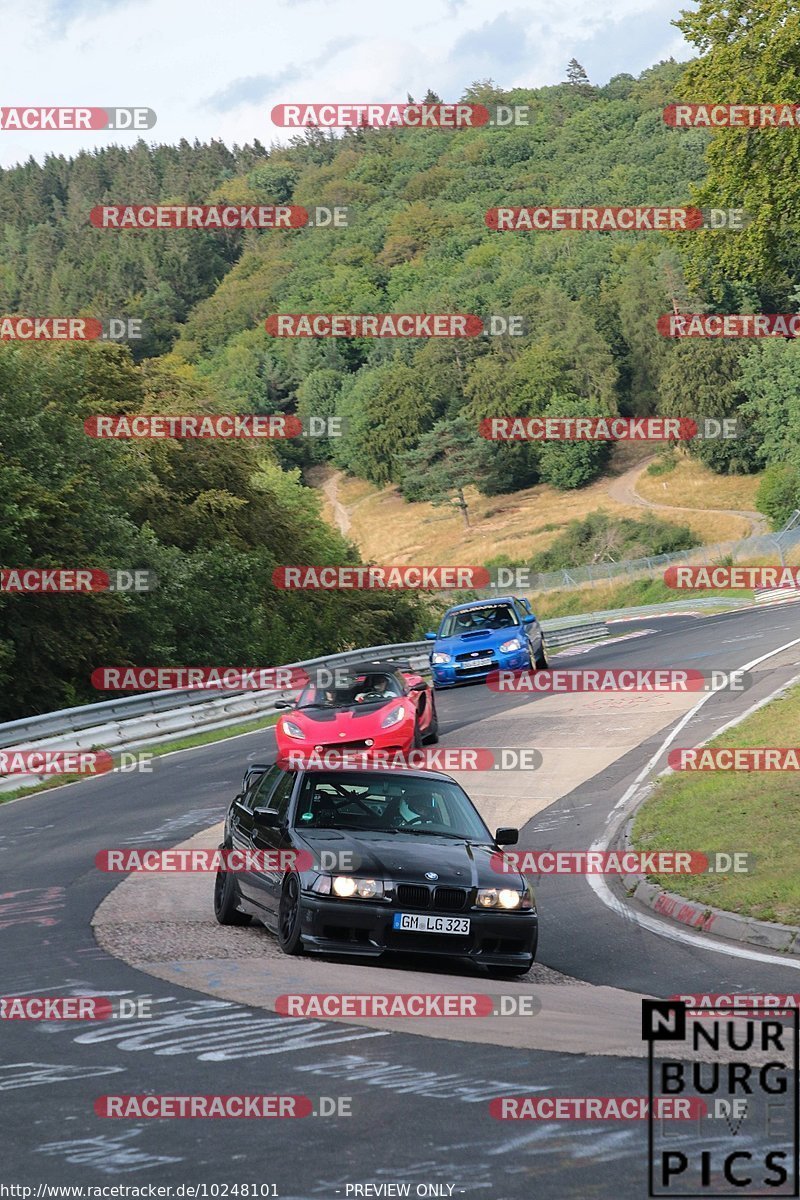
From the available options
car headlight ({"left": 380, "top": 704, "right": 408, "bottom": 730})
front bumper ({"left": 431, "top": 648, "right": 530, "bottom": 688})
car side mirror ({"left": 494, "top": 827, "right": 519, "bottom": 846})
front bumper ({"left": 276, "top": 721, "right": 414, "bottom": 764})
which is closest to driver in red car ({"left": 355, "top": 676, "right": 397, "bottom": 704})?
car headlight ({"left": 380, "top": 704, "right": 408, "bottom": 730})

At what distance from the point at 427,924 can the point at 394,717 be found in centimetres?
1036

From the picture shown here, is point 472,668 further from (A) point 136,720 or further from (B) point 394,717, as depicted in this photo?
(B) point 394,717

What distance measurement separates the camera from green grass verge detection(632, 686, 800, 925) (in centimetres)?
1177

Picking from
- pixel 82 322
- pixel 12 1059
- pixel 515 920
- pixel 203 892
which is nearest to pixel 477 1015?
→ pixel 515 920

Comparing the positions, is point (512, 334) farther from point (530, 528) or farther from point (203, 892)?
point (203, 892)

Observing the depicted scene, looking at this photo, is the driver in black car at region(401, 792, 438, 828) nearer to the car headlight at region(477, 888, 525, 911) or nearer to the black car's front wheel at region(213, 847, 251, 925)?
the car headlight at region(477, 888, 525, 911)

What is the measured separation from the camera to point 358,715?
768 inches

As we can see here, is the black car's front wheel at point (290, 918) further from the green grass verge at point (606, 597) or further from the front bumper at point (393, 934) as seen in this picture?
the green grass verge at point (606, 597)

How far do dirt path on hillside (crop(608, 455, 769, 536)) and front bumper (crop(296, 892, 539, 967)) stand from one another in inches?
Answer: 3472

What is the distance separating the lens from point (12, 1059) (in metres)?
6.99

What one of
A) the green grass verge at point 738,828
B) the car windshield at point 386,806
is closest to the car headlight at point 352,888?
the car windshield at point 386,806

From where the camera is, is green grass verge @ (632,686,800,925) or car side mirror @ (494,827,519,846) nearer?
car side mirror @ (494,827,519,846)

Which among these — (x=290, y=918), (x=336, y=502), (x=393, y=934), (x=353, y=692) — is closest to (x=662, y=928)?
(x=393, y=934)

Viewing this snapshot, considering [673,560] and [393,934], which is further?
[673,560]
